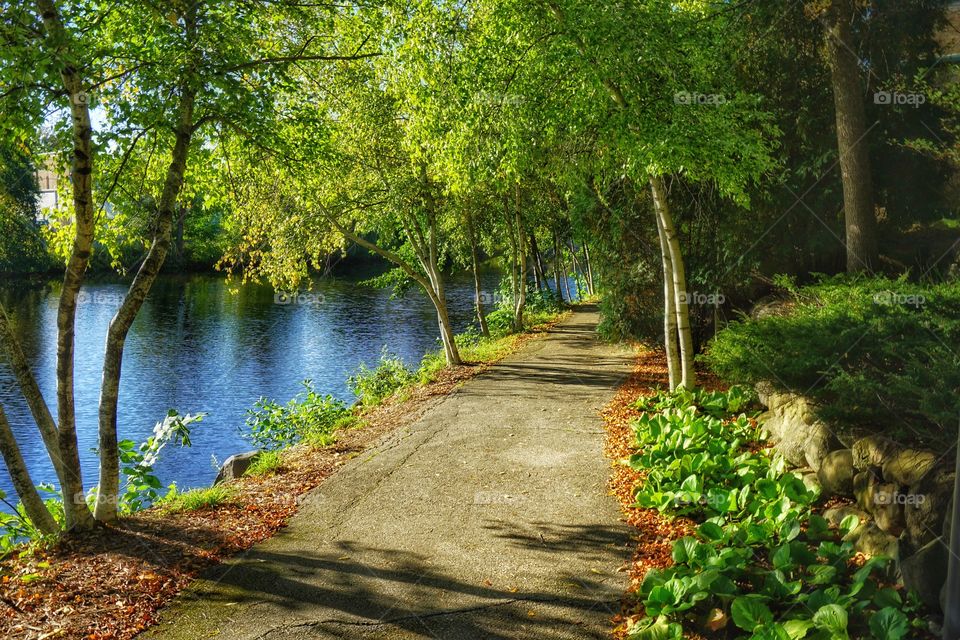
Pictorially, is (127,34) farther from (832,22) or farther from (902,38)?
(902,38)

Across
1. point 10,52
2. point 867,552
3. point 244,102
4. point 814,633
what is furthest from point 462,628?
point 10,52

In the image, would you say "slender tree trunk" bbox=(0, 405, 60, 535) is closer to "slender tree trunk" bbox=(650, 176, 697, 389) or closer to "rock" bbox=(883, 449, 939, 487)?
"rock" bbox=(883, 449, 939, 487)

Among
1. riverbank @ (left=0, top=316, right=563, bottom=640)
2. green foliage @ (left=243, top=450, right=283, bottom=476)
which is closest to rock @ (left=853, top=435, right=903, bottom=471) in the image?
riverbank @ (left=0, top=316, right=563, bottom=640)

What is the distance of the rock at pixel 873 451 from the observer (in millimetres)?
5969

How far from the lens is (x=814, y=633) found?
466 cm

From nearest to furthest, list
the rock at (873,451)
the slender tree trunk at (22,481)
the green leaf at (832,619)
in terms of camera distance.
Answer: the green leaf at (832,619), the rock at (873,451), the slender tree trunk at (22,481)

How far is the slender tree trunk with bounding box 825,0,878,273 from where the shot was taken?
11906 mm

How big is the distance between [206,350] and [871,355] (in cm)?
2281

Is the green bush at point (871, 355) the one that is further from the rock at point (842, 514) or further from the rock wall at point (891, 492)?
the rock at point (842, 514)

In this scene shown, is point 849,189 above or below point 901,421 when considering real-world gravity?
above

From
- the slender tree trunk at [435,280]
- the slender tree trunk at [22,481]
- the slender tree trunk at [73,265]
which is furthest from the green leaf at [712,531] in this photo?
the slender tree trunk at [435,280]

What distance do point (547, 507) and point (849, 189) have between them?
7.95 meters

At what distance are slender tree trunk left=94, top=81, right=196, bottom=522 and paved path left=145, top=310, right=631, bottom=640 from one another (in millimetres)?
1771

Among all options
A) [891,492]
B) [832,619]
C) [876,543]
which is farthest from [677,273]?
[832,619]
